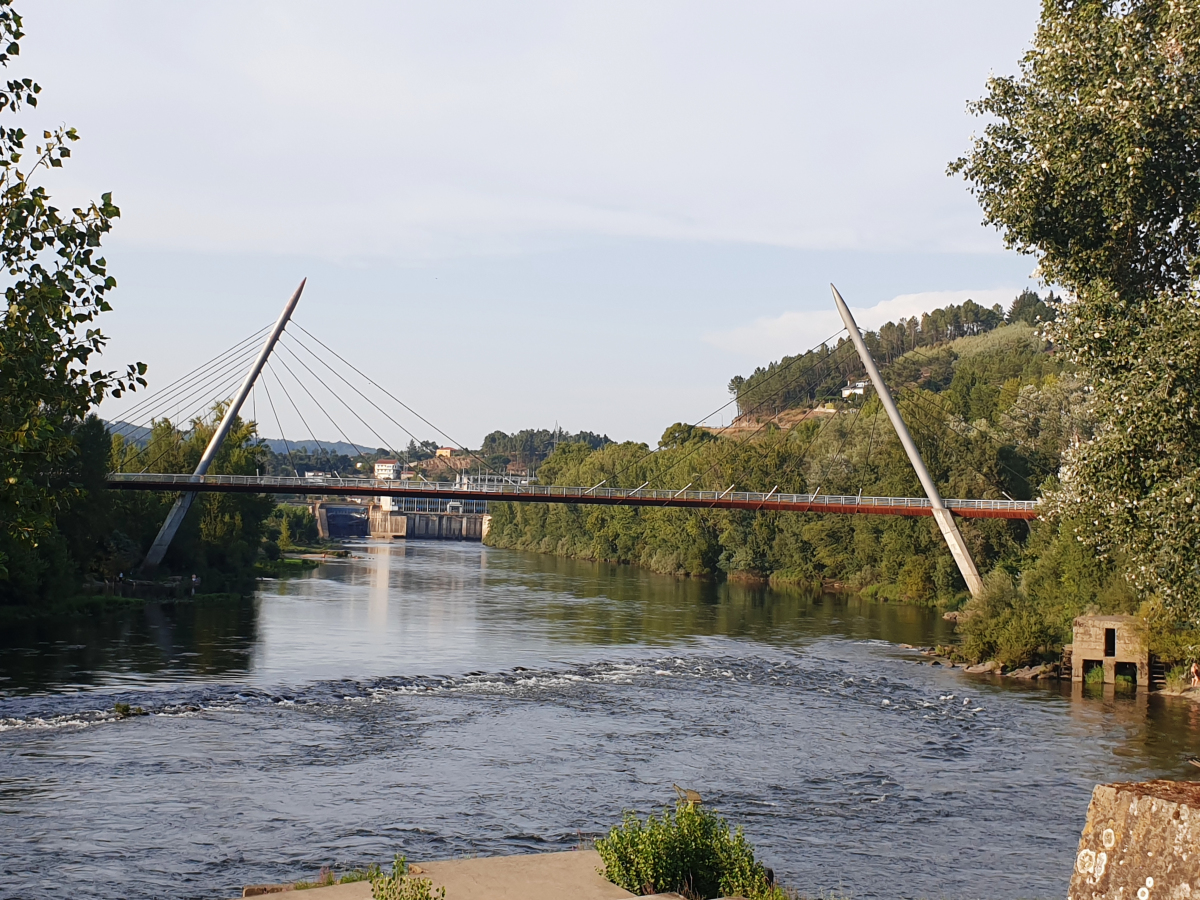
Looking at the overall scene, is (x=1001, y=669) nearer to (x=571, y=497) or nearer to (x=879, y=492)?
(x=571, y=497)

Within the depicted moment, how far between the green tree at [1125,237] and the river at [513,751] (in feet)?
17.6

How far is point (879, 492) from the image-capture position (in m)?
68.4

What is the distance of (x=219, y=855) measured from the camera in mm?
15555

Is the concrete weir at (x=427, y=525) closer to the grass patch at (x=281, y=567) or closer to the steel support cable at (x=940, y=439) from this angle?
the grass patch at (x=281, y=567)

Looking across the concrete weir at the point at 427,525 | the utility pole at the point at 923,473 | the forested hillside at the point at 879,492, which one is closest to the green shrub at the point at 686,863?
the forested hillside at the point at 879,492

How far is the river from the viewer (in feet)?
52.6

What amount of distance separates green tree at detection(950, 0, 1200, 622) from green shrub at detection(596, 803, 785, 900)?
24.5 ft

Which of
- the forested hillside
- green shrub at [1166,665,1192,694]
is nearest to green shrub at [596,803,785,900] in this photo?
green shrub at [1166,665,1192,694]

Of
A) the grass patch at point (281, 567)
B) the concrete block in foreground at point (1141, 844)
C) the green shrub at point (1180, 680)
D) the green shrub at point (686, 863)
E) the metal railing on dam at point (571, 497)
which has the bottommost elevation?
the grass patch at point (281, 567)

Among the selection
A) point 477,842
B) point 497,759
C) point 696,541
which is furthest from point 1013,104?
point 696,541

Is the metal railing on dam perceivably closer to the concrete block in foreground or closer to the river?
the river

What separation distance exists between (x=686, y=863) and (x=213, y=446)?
5258cm

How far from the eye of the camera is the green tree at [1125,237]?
14305 millimetres

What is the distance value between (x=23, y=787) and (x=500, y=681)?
1533cm
